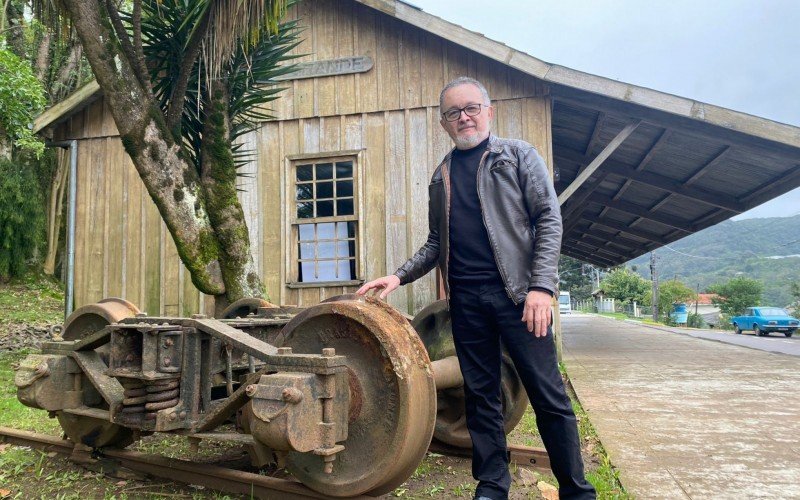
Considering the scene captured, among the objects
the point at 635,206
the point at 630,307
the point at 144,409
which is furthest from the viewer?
the point at 630,307

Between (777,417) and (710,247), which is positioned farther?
(710,247)

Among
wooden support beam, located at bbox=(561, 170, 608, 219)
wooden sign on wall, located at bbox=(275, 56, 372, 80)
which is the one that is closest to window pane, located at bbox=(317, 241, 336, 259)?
wooden sign on wall, located at bbox=(275, 56, 372, 80)

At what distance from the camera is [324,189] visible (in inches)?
324

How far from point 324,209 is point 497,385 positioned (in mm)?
5868

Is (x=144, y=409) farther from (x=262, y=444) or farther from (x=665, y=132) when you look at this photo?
(x=665, y=132)

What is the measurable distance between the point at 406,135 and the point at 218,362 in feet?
17.8

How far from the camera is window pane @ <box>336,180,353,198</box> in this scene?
8086 mm

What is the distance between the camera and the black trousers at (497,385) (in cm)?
235

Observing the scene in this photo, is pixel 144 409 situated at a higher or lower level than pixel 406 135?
lower

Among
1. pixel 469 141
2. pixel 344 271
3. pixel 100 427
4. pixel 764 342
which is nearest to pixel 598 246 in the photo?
pixel 764 342

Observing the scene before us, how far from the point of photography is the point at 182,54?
525 centimetres

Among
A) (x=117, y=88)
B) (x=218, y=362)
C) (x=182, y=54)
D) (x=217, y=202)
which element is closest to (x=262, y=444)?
(x=218, y=362)

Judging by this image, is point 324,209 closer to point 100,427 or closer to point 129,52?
point 129,52

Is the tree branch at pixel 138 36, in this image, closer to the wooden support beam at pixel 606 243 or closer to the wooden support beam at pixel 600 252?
the wooden support beam at pixel 606 243
